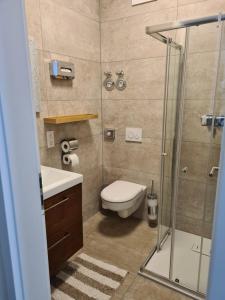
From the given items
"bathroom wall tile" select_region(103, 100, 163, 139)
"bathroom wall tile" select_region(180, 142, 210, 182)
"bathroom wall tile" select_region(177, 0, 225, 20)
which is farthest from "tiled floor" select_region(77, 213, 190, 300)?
"bathroom wall tile" select_region(177, 0, 225, 20)

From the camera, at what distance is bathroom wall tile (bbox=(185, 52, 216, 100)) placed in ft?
6.08

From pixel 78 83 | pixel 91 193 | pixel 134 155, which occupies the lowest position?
pixel 91 193

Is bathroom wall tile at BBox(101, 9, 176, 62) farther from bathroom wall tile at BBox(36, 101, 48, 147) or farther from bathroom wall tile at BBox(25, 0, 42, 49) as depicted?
bathroom wall tile at BBox(36, 101, 48, 147)

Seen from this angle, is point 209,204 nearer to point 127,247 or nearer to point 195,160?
point 195,160

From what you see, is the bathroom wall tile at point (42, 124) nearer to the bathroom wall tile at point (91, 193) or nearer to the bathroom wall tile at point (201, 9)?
the bathroom wall tile at point (91, 193)

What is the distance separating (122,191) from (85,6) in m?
1.94

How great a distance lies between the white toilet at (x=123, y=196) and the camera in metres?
2.12

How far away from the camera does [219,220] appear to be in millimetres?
554

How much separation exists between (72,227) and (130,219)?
1083 millimetres

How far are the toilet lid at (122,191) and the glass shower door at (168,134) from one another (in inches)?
12.6

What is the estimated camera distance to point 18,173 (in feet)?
2.56

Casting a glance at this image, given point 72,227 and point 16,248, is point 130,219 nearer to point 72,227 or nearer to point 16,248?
point 72,227

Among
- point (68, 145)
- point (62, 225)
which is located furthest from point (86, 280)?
point (68, 145)

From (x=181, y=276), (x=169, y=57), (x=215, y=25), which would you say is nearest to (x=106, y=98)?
(x=169, y=57)
